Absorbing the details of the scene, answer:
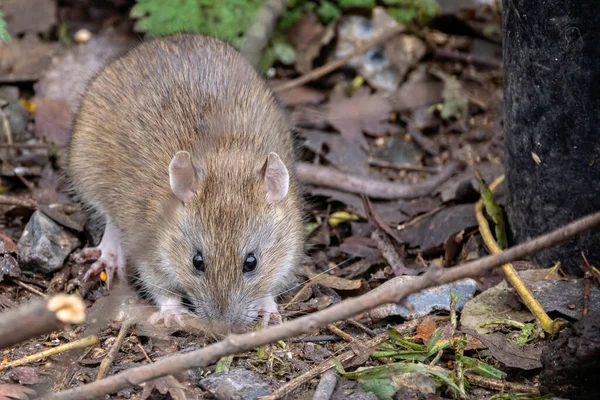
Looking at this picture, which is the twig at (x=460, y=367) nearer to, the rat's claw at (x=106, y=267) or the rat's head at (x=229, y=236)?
the rat's head at (x=229, y=236)

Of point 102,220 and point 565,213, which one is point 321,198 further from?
point 565,213

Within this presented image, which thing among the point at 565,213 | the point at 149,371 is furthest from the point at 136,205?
the point at 565,213

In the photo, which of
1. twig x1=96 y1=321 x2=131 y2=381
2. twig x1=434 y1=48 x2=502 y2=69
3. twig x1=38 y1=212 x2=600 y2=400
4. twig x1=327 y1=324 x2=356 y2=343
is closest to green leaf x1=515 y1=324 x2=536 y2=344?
twig x1=327 y1=324 x2=356 y2=343

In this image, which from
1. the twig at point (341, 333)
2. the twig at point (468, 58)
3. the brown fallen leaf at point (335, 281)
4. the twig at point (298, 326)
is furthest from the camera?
the twig at point (468, 58)

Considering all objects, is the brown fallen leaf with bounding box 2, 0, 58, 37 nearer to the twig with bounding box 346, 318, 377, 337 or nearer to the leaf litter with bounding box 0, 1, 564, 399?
the leaf litter with bounding box 0, 1, 564, 399

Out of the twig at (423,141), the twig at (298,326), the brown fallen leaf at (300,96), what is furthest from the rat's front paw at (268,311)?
the brown fallen leaf at (300,96)

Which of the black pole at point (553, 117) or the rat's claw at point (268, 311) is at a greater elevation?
the black pole at point (553, 117)
